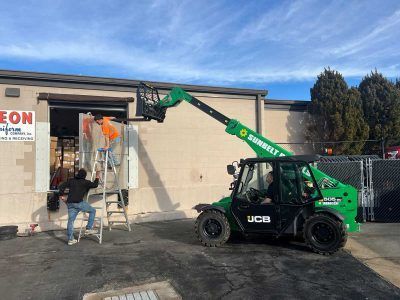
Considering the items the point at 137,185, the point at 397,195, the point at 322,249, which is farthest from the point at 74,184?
the point at 397,195

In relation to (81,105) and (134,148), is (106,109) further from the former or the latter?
(134,148)

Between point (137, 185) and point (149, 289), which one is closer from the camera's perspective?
point (149, 289)

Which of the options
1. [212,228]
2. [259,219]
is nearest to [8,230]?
[212,228]

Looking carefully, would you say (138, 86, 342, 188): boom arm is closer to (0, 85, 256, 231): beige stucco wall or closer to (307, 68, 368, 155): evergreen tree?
(0, 85, 256, 231): beige stucco wall

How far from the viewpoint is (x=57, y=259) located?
7.79 m

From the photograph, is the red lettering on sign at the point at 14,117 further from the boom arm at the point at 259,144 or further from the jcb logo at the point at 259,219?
the jcb logo at the point at 259,219

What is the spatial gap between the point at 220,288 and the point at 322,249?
2.75 metres

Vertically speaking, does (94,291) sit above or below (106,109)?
below

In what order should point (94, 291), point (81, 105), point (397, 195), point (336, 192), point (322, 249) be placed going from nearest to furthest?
point (94, 291) < point (322, 249) < point (336, 192) < point (397, 195) < point (81, 105)

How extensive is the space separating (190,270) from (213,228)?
198cm

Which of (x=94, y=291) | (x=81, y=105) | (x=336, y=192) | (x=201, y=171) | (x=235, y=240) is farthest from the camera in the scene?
(x=201, y=171)

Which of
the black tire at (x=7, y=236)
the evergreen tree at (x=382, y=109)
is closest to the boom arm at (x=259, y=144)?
the black tire at (x=7, y=236)

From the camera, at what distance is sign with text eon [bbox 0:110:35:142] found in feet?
37.1

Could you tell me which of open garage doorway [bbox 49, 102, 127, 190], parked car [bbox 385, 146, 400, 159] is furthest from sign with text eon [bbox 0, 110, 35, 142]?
parked car [bbox 385, 146, 400, 159]
